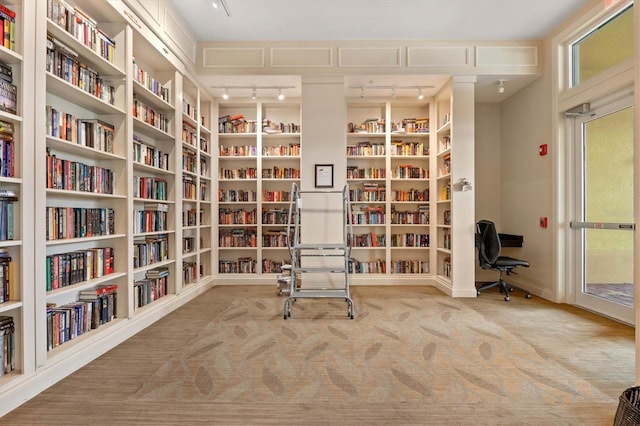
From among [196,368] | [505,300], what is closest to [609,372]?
[505,300]

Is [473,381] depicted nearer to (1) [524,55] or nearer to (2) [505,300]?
(2) [505,300]

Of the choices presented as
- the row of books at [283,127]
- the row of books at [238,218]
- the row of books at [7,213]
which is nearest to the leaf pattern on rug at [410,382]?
the row of books at [7,213]

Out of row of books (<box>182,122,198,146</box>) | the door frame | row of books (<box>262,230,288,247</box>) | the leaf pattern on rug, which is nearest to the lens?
the leaf pattern on rug

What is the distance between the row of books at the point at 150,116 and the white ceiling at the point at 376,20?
1.03 metres

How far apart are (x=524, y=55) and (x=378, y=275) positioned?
11.5 ft

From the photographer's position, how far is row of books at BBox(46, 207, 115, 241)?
86.3 inches

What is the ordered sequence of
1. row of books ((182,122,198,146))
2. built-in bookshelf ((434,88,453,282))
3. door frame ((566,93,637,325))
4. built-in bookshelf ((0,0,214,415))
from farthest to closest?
built-in bookshelf ((434,88,453,282)) → row of books ((182,122,198,146)) → door frame ((566,93,637,325)) → built-in bookshelf ((0,0,214,415))

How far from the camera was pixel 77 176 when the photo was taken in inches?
95.4

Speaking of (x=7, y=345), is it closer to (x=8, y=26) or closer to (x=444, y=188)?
(x=8, y=26)

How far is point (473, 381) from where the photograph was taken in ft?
6.86

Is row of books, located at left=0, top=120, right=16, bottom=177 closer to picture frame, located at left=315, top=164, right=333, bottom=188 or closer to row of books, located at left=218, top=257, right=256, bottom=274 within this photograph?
picture frame, located at left=315, top=164, right=333, bottom=188

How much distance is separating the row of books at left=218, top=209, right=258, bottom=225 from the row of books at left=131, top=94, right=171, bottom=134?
167 centimetres

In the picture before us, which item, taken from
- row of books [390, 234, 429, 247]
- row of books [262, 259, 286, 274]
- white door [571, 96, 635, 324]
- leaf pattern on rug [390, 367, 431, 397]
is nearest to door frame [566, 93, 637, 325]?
white door [571, 96, 635, 324]

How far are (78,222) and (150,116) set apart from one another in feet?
4.53
